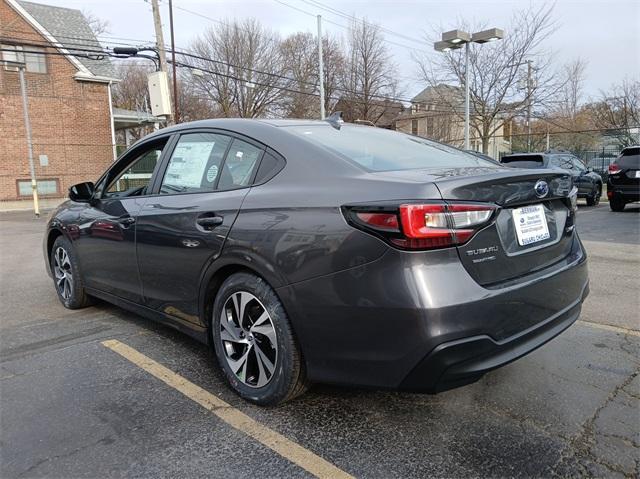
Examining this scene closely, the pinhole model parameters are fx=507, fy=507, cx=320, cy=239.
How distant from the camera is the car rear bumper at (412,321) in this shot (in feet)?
6.91

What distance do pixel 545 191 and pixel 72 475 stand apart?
2.65 m

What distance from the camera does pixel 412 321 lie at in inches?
82.7

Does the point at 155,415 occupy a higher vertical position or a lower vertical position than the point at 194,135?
lower

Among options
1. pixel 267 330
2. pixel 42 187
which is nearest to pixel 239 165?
pixel 267 330

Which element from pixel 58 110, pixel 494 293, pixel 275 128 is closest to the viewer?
pixel 494 293

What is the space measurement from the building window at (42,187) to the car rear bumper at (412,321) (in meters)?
20.5

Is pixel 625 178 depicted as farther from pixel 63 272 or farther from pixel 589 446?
pixel 63 272

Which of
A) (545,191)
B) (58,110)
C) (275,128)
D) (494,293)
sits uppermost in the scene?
(58,110)

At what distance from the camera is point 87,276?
434 centimetres

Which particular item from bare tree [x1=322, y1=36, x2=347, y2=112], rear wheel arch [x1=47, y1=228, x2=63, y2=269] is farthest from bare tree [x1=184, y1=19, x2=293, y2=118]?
rear wheel arch [x1=47, y1=228, x2=63, y2=269]

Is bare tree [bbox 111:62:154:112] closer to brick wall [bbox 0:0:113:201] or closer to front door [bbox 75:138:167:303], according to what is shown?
brick wall [bbox 0:0:113:201]

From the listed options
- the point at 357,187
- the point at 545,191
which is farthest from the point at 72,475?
the point at 545,191

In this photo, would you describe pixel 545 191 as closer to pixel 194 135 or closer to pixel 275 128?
pixel 275 128

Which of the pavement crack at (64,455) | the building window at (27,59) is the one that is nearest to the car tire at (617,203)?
the pavement crack at (64,455)
